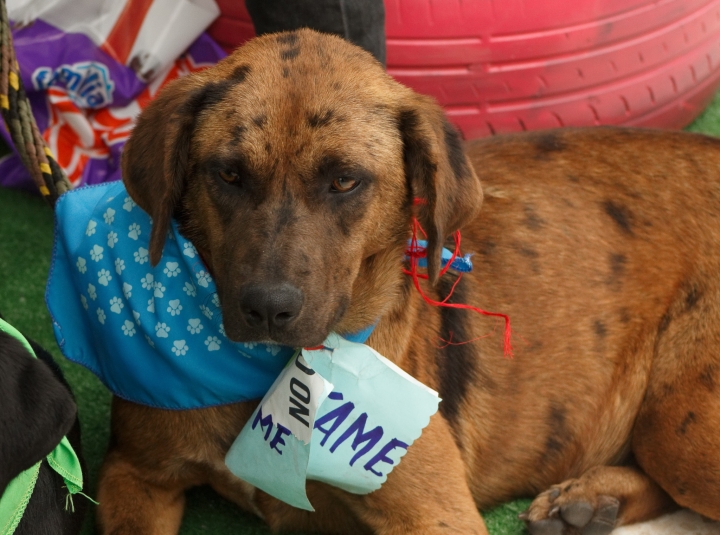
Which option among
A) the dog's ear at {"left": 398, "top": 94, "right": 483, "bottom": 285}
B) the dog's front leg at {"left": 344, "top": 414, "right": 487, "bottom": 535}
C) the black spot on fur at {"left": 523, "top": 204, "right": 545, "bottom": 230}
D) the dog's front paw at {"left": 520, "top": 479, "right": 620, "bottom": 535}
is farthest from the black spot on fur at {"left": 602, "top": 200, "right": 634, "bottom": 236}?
the dog's front leg at {"left": 344, "top": 414, "right": 487, "bottom": 535}

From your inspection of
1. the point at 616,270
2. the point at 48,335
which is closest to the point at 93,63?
the point at 48,335

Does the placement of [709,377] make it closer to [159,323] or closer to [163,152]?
[159,323]

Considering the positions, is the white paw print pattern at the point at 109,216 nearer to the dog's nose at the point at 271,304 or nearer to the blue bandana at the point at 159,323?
the blue bandana at the point at 159,323

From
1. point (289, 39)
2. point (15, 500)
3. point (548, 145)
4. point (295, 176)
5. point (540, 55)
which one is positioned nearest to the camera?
point (15, 500)

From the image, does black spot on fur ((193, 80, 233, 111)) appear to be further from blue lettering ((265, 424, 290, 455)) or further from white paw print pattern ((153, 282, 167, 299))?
blue lettering ((265, 424, 290, 455))

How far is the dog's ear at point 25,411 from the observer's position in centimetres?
201

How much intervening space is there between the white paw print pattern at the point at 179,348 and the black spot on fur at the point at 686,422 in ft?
5.71

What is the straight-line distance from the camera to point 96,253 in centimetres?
287

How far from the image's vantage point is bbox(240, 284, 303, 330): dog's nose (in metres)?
2.37

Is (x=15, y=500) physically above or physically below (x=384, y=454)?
above

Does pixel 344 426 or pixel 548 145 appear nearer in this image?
pixel 344 426

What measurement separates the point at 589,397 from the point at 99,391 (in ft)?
6.28

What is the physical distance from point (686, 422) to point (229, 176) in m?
1.82

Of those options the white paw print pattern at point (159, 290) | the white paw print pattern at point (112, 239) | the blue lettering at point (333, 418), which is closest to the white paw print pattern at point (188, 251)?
the white paw print pattern at point (159, 290)
